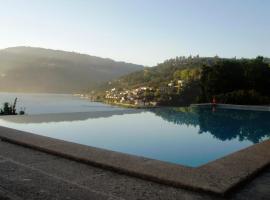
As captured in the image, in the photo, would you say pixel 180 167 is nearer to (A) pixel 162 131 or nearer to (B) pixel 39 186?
(B) pixel 39 186

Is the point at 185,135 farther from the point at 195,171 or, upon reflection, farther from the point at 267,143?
the point at 195,171

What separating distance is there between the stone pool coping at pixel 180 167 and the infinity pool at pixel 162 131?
66.6 inches

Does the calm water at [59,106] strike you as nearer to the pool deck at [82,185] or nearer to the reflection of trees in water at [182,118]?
the reflection of trees in water at [182,118]

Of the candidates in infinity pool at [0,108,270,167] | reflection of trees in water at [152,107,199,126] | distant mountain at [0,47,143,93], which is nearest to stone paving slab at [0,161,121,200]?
infinity pool at [0,108,270,167]

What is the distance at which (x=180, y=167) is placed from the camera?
5160mm

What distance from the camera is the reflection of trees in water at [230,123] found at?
11242 mm

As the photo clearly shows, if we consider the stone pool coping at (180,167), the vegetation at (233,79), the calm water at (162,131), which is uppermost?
the vegetation at (233,79)

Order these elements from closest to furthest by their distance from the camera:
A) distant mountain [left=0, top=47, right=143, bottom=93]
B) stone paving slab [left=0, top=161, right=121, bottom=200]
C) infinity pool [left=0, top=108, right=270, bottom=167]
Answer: stone paving slab [left=0, top=161, right=121, bottom=200] → infinity pool [left=0, top=108, right=270, bottom=167] → distant mountain [left=0, top=47, right=143, bottom=93]

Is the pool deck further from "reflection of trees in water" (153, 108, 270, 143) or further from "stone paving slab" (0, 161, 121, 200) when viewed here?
"reflection of trees in water" (153, 108, 270, 143)

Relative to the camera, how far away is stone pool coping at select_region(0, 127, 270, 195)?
438cm

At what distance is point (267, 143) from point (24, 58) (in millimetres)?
105101

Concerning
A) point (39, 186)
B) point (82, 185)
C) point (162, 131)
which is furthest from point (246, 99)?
point (39, 186)

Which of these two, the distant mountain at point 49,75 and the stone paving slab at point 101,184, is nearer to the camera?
the stone paving slab at point 101,184

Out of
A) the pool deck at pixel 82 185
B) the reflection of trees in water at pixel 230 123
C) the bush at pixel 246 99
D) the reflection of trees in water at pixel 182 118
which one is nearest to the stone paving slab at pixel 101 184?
the pool deck at pixel 82 185
